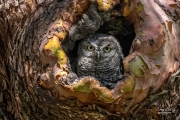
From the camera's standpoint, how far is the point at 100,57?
134cm

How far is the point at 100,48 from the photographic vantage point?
1342 mm

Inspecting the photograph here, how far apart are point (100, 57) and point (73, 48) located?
0.11m

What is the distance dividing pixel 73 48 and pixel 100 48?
112 millimetres

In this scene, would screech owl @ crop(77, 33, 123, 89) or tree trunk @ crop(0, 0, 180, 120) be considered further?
screech owl @ crop(77, 33, 123, 89)

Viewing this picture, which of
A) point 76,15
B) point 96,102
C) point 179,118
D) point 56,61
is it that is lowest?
point 179,118

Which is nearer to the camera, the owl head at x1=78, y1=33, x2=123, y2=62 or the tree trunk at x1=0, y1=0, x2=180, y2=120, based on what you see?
the tree trunk at x1=0, y1=0, x2=180, y2=120

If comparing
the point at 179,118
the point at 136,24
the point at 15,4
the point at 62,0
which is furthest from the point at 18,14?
the point at 179,118

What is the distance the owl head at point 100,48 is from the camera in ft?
4.24

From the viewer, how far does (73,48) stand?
128 cm

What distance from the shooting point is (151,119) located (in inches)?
46.5

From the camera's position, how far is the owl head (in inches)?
50.8

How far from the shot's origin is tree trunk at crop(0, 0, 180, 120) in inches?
42.2

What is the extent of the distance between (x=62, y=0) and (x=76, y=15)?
9 cm

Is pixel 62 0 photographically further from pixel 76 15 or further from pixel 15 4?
pixel 15 4
